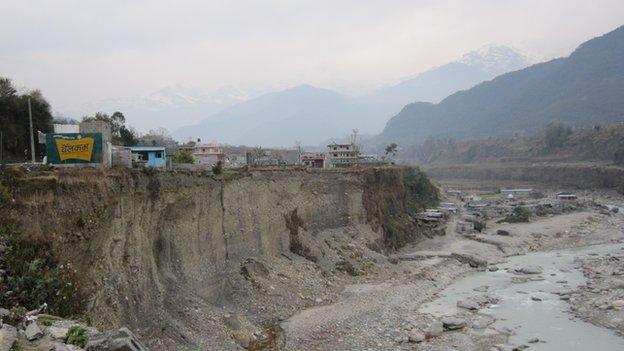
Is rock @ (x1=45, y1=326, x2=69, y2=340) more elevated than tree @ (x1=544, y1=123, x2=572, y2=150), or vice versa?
tree @ (x1=544, y1=123, x2=572, y2=150)

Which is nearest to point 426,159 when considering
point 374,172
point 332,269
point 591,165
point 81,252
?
point 591,165

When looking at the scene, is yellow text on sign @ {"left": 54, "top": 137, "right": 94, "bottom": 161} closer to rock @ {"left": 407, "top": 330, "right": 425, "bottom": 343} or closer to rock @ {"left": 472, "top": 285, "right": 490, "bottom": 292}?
rock @ {"left": 407, "top": 330, "right": 425, "bottom": 343}

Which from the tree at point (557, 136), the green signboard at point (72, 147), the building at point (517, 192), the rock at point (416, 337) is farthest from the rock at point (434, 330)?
the tree at point (557, 136)

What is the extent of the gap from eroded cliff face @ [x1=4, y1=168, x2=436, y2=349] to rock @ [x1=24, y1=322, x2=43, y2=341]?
274 inches

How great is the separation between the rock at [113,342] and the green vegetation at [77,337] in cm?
12

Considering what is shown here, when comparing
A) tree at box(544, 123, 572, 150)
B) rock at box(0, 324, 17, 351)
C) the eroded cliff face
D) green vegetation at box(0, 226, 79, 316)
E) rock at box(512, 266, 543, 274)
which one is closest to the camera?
rock at box(0, 324, 17, 351)

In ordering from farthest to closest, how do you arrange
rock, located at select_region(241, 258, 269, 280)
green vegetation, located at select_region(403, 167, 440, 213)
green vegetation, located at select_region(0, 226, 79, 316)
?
green vegetation, located at select_region(403, 167, 440, 213) → rock, located at select_region(241, 258, 269, 280) → green vegetation, located at select_region(0, 226, 79, 316)

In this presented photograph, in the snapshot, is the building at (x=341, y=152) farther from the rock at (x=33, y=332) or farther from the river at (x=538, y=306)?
the rock at (x=33, y=332)

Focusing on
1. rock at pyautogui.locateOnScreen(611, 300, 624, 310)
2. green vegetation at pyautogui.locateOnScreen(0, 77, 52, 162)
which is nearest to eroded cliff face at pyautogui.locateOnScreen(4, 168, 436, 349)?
green vegetation at pyautogui.locateOnScreen(0, 77, 52, 162)

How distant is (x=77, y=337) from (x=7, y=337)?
4.38 ft

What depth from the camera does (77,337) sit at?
11.6 meters

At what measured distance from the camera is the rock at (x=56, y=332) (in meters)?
11.8

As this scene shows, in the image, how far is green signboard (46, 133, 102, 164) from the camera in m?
23.6

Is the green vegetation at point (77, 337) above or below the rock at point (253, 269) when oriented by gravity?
above
